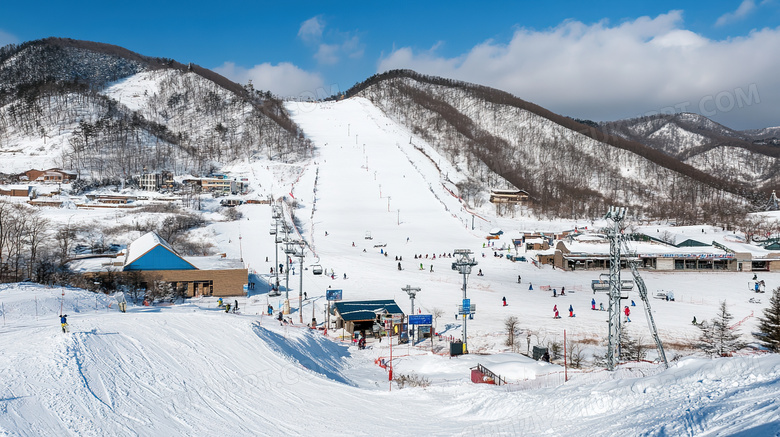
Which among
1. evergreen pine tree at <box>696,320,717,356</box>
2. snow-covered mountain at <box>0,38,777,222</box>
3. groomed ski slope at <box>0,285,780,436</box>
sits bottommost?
evergreen pine tree at <box>696,320,717,356</box>

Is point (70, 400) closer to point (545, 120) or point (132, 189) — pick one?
point (132, 189)

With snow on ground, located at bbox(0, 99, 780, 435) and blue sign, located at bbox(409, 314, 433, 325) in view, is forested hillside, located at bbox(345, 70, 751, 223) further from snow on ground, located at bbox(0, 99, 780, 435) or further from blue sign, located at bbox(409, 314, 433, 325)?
blue sign, located at bbox(409, 314, 433, 325)

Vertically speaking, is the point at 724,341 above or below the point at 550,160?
below

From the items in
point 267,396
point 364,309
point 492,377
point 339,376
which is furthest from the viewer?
point 364,309

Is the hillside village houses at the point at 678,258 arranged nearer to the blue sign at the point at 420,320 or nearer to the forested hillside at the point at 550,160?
the blue sign at the point at 420,320

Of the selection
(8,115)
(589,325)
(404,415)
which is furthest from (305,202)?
(8,115)

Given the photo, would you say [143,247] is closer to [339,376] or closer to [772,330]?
[339,376]

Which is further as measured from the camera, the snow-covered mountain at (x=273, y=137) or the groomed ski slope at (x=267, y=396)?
the snow-covered mountain at (x=273, y=137)

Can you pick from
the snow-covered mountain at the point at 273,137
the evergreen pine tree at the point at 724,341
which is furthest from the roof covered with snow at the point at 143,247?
the snow-covered mountain at the point at 273,137

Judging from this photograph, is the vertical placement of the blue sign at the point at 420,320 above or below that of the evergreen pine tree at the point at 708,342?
above

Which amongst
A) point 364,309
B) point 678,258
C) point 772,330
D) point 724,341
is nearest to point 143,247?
point 364,309

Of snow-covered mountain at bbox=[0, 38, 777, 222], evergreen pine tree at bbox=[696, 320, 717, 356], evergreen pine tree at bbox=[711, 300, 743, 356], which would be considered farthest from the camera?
snow-covered mountain at bbox=[0, 38, 777, 222]

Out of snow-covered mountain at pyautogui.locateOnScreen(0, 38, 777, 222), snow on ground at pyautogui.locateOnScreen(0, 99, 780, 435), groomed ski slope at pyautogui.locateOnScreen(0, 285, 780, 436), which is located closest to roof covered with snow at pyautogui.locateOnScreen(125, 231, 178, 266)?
snow on ground at pyautogui.locateOnScreen(0, 99, 780, 435)
